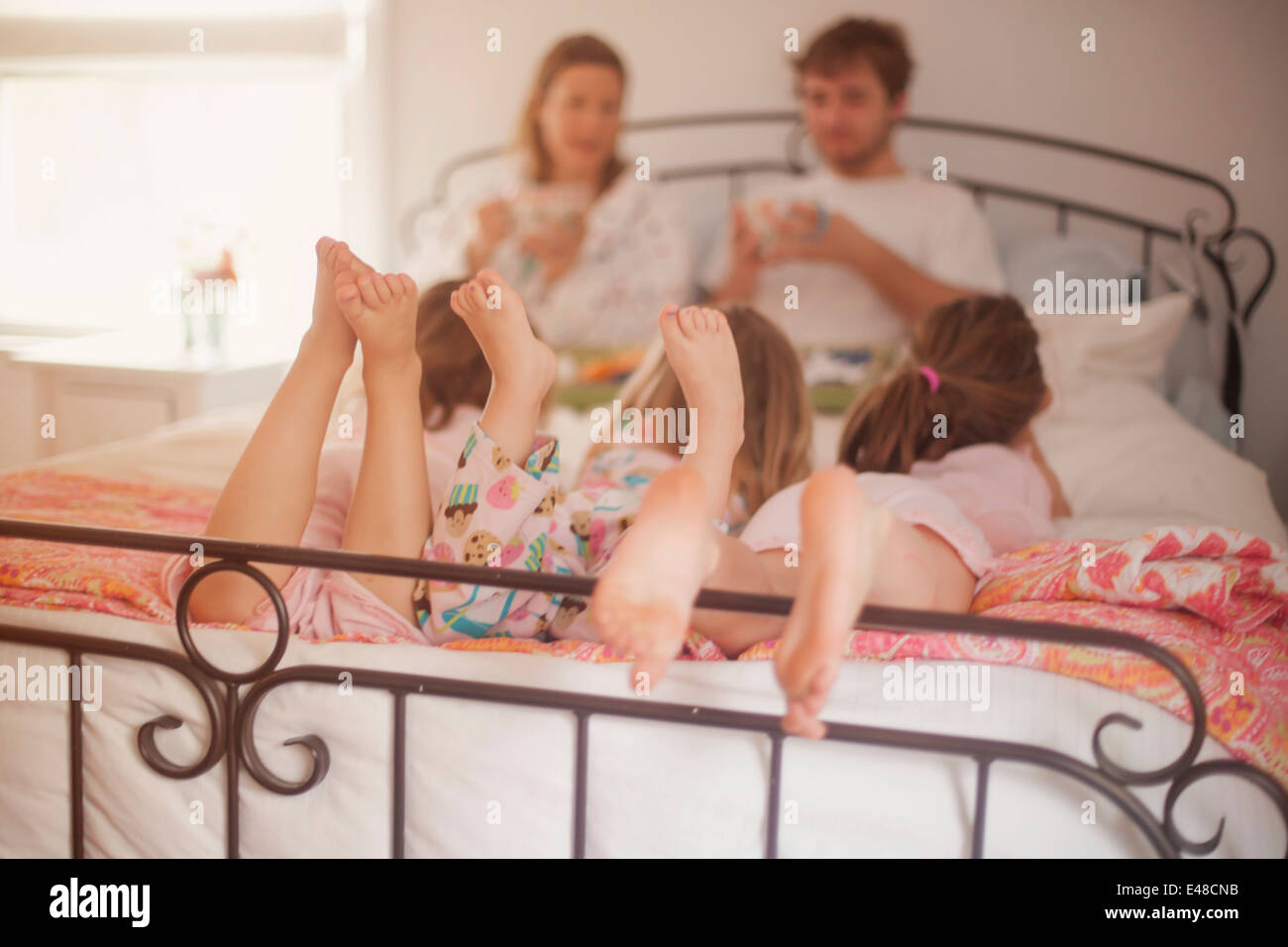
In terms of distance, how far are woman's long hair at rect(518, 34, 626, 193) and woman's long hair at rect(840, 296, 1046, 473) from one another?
1.29 m

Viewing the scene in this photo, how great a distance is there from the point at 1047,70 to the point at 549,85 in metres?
1.14

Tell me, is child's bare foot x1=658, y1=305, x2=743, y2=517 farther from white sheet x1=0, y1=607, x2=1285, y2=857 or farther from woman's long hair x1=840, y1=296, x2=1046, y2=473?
woman's long hair x1=840, y1=296, x2=1046, y2=473

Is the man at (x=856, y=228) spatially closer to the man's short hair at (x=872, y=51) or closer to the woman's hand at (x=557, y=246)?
the man's short hair at (x=872, y=51)

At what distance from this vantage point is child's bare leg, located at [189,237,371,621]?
1.01 metres

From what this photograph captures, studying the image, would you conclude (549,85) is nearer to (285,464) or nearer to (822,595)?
(285,464)

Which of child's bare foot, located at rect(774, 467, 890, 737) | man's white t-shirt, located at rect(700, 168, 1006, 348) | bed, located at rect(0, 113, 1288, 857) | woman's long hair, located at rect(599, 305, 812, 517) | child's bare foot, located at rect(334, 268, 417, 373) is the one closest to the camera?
child's bare foot, located at rect(774, 467, 890, 737)

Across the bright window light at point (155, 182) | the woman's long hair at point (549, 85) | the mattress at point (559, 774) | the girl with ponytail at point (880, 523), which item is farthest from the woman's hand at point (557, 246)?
the mattress at point (559, 774)

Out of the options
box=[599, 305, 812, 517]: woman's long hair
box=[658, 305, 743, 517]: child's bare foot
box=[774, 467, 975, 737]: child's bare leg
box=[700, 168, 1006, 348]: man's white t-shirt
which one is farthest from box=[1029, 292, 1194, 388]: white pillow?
box=[774, 467, 975, 737]: child's bare leg

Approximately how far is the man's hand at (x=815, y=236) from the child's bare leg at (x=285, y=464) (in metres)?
1.57

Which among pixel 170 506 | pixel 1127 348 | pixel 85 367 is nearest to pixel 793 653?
pixel 170 506

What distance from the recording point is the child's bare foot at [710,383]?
39.8 inches

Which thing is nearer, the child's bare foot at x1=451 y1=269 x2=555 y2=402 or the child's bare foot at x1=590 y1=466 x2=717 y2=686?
the child's bare foot at x1=590 y1=466 x2=717 y2=686

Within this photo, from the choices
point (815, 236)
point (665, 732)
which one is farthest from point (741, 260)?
point (665, 732)

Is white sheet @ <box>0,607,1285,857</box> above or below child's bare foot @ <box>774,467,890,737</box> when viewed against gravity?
below
